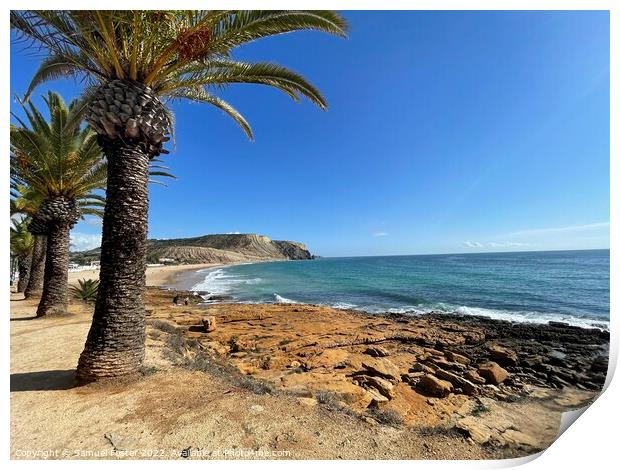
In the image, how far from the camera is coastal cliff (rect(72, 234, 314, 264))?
215ft

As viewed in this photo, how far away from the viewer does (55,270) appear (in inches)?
347

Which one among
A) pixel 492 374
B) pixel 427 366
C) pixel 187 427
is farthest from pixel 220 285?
pixel 187 427

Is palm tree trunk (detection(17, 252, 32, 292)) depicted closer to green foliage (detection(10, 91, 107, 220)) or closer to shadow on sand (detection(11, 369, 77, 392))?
green foliage (detection(10, 91, 107, 220))

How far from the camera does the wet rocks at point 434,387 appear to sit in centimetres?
559

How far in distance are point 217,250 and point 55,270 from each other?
85.2m

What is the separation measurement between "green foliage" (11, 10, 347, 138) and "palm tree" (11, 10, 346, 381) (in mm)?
14

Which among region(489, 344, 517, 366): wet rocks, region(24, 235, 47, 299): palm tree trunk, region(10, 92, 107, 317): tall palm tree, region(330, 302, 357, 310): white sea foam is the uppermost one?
region(10, 92, 107, 317): tall palm tree

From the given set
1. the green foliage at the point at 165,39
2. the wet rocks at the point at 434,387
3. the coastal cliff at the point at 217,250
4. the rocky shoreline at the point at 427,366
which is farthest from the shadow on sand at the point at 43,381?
the coastal cliff at the point at 217,250

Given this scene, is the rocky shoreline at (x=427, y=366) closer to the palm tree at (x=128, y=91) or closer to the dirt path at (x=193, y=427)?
the dirt path at (x=193, y=427)

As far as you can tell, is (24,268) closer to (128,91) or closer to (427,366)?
(128,91)

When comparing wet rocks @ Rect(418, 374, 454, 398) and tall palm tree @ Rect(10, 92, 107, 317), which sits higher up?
tall palm tree @ Rect(10, 92, 107, 317)

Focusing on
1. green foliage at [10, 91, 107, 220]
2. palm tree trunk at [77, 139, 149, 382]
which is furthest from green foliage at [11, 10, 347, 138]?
green foliage at [10, 91, 107, 220]

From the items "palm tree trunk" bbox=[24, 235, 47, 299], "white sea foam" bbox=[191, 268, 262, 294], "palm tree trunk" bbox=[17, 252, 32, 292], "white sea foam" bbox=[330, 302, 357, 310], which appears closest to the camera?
A: "palm tree trunk" bbox=[24, 235, 47, 299]

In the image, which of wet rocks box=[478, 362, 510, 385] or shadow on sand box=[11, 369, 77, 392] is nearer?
shadow on sand box=[11, 369, 77, 392]
